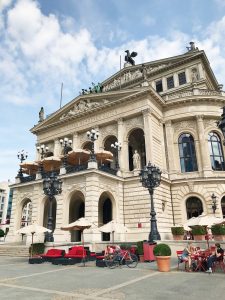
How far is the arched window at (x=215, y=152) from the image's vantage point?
1237 inches

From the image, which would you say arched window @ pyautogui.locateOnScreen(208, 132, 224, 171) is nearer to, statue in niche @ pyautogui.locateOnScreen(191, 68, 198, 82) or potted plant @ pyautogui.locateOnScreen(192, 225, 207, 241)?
statue in niche @ pyautogui.locateOnScreen(191, 68, 198, 82)

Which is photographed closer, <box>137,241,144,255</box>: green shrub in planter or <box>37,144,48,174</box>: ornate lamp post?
<box>137,241,144,255</box>: green shrub in planter

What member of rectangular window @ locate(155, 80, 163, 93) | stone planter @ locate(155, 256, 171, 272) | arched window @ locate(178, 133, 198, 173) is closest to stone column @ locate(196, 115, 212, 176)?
arched window @ locate(178, 133, 198, 173)

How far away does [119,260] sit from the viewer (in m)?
14.8

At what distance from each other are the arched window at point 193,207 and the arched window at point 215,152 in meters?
4.50

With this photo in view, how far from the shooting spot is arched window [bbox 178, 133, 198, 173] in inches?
1246

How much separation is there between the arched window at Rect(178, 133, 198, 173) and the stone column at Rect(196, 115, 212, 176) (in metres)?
1.17

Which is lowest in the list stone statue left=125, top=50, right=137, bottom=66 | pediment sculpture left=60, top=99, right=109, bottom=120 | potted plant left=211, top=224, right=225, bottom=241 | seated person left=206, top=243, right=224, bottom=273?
seated person left=206, top=243, right=224, bottom=273

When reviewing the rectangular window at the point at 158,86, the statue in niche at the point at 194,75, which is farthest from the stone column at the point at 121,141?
the statue in niche at the point at 194,75

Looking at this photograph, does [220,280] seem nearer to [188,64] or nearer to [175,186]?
[175,186]

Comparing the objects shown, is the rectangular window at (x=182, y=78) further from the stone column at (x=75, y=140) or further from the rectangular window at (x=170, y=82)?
the stone column at (x=75, y=140)

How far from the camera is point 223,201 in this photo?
29.5 meters

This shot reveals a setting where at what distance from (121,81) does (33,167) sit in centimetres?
2133

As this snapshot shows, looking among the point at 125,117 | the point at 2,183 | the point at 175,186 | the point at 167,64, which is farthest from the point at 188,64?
the point at 2,183
